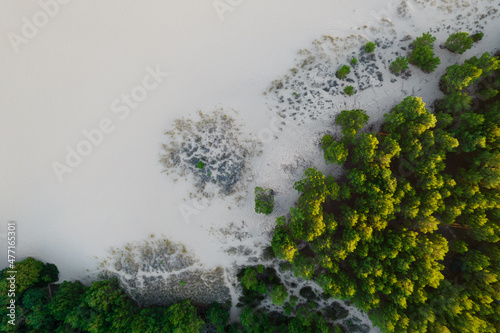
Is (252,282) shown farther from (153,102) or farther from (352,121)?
(153,102)

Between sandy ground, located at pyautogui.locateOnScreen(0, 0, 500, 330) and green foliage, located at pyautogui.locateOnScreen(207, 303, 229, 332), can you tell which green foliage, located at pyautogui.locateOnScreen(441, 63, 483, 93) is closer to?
sandy ground, located at pyautogui.locateOnScreen(0, 0, 500, 330)

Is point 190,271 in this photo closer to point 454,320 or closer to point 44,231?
point 44,231

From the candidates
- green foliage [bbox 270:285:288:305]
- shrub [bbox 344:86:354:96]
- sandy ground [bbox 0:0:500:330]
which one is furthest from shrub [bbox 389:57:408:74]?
green foliage [bbox 270:285:288:305]

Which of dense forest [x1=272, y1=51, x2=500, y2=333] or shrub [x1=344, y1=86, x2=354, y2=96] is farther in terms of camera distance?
shrub [x1=344, y1=86, x2=354, y2=96]

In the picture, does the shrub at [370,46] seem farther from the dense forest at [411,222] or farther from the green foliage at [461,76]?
the green foliage at [461,76]

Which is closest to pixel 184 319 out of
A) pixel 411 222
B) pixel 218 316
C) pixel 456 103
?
pixel 218 316

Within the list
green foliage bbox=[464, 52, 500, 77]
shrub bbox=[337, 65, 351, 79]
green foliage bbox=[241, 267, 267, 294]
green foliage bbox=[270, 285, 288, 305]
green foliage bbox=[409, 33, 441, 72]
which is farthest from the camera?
shrub bbox=[337, 65, 351, 79]

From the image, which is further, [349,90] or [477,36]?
[349,90]
